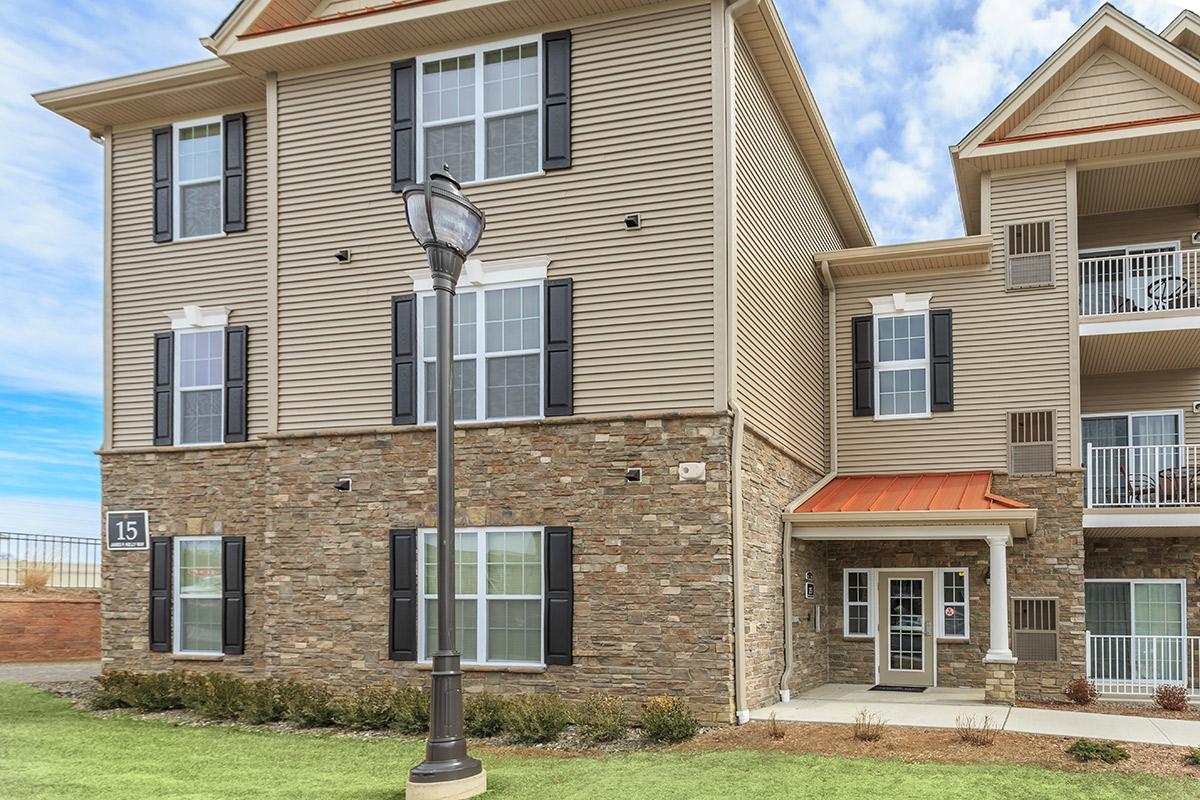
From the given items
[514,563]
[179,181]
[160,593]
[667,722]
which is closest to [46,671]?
[160,593]

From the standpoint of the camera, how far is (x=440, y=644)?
30.3 ft

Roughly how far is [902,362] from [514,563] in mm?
8482

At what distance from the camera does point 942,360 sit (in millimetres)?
18328

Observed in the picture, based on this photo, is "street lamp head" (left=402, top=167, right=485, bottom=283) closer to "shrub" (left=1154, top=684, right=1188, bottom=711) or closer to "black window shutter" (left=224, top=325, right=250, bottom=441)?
"black window shutter" (left=224, top=325, right=250, bottom=441)

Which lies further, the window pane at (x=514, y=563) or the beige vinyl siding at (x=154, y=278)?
the beige vinyl siding at (x=154, y=278)

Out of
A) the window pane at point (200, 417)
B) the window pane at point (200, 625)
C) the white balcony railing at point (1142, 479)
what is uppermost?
the window pane at point (200, 417)

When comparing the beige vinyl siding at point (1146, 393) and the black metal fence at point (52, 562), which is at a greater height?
the beige vinyl siding at point (1146, 393)

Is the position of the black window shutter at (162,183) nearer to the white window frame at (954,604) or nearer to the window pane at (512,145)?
the window pane at (512,145)

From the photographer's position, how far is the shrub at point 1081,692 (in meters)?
15.7

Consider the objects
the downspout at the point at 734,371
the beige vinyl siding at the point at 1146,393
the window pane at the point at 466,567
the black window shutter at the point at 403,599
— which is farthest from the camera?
the beige vinyl siding at the point at 1146,393

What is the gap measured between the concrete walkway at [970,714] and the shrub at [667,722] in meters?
1.32

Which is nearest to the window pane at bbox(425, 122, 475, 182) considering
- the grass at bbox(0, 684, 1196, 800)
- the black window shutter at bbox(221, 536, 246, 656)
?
the black window shutter at bbox(221, 536, 246, 656)

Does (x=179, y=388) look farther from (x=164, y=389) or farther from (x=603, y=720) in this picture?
(x=603, y=720)

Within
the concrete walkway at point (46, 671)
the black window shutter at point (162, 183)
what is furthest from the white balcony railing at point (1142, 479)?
the concrete walkway at point (46, 671)
